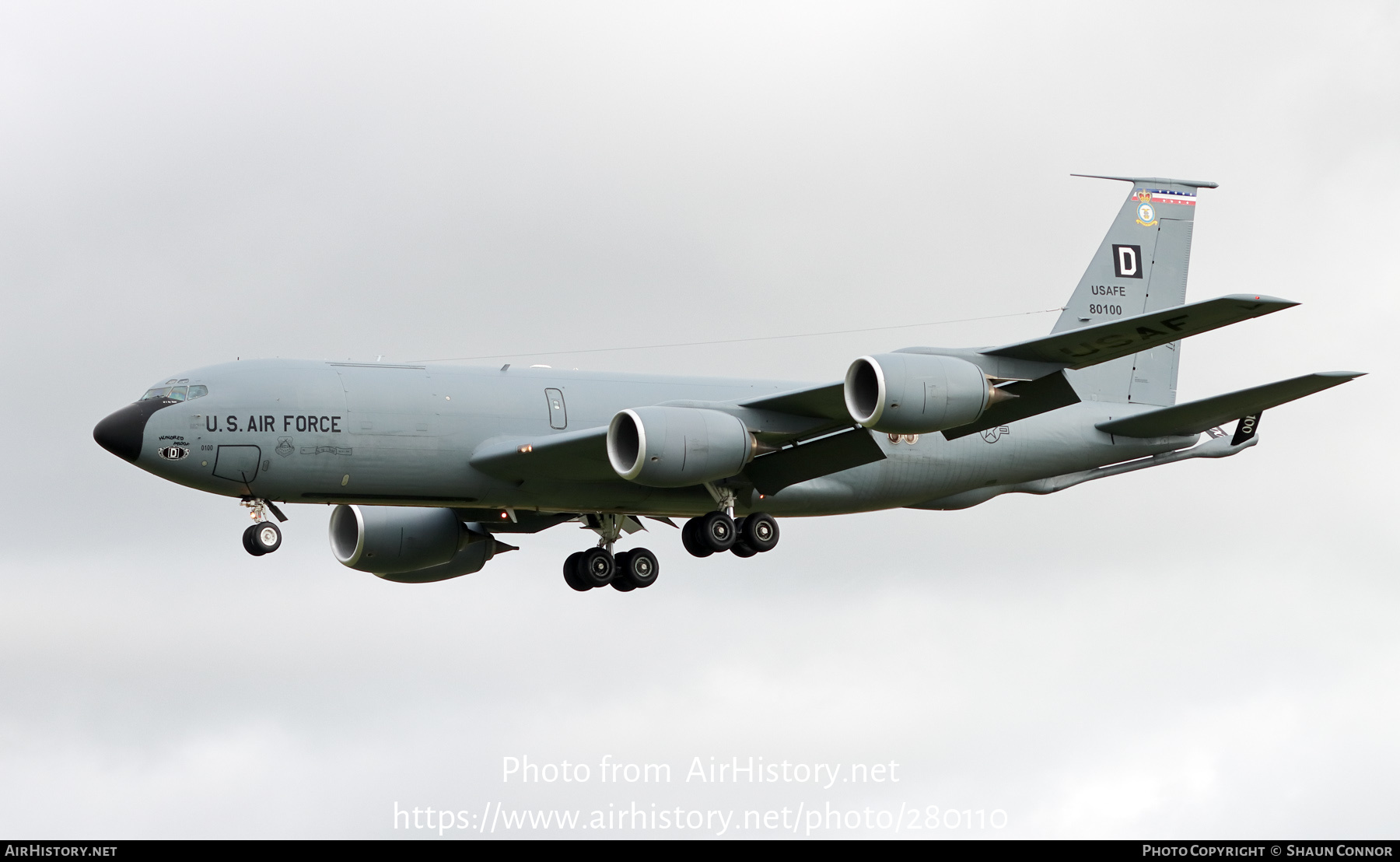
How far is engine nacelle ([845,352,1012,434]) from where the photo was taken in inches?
1324

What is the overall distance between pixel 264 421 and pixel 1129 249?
2049 centimetres

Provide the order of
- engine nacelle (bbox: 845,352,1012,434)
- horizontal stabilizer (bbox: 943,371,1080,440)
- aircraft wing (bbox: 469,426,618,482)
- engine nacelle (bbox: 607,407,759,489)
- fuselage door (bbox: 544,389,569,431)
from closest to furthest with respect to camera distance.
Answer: engine nacelle (bbox: 845,352,1012,434) < engine nacelle (bbox: 607,407,759,489) < horizontal stabilizer (bbox: 943,371,1080,440) < aircraft wing (bbox: 469,426,618,482) < fuselage door (bbox: 544,389,569,431)

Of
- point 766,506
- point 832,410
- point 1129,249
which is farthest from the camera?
point 1129,249

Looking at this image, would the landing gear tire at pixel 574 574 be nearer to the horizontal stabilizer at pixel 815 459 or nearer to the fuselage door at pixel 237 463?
the horizontal stabilizer at pixel 815 459

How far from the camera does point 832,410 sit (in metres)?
36.5

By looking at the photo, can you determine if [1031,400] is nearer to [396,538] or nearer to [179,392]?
[396,538]

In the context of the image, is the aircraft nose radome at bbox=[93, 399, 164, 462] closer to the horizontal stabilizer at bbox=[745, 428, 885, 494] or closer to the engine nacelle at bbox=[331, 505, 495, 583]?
Result: the engine nacelle at bbox=[331, 505, 495, 583]

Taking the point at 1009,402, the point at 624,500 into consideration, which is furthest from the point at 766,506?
the point at 1009,402

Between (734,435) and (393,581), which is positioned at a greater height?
(734,435)

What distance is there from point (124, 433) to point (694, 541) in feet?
36.5

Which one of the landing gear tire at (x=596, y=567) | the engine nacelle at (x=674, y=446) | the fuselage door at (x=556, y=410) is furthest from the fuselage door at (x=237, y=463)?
the landing gear tire at (x=596, y=567)

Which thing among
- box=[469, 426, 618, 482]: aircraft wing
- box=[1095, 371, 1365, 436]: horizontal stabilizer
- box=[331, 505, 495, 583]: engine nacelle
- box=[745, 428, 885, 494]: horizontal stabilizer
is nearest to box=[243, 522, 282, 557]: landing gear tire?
box=[469, 426, 618, 482]: aircraft wing

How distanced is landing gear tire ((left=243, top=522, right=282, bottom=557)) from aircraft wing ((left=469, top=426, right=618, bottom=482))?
3.88 m

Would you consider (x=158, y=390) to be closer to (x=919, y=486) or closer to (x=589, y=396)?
(x=589, y=396)
